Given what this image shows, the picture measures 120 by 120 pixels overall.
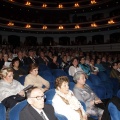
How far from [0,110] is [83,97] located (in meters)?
1.60

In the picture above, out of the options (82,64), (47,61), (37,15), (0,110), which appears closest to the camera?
(0,110)

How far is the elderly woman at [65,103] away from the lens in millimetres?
2760

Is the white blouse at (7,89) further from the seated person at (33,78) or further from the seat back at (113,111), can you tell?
the seat back at (113,111)

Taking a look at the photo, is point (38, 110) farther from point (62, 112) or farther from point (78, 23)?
point (78, 23)

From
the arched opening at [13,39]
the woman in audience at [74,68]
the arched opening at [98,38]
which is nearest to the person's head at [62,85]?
the woman in audience at [74,68]

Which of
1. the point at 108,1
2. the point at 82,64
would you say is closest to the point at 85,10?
the point at 108,1

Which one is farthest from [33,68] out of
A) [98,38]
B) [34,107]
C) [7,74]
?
[98,38]

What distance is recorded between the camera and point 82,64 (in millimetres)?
6113

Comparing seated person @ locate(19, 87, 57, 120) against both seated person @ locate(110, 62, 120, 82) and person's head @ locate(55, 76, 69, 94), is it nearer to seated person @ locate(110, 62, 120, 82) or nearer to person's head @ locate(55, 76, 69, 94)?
person's head @ locate(55, 76, 69, 94)

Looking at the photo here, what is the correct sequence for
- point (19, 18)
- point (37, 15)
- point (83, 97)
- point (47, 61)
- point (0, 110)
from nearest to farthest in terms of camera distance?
1. point (0, 110)
2. point (83, 97)
3. point (47, 61)
4. point (19, 18)
5. point (37, 15)

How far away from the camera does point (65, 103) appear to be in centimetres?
282

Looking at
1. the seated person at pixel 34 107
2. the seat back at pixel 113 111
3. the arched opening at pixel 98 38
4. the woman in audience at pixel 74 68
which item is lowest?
the seat back at pixel 113 111

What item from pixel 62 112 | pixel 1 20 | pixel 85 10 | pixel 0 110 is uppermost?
pixel 85 10

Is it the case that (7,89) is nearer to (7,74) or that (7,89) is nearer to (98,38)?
(7,74)
